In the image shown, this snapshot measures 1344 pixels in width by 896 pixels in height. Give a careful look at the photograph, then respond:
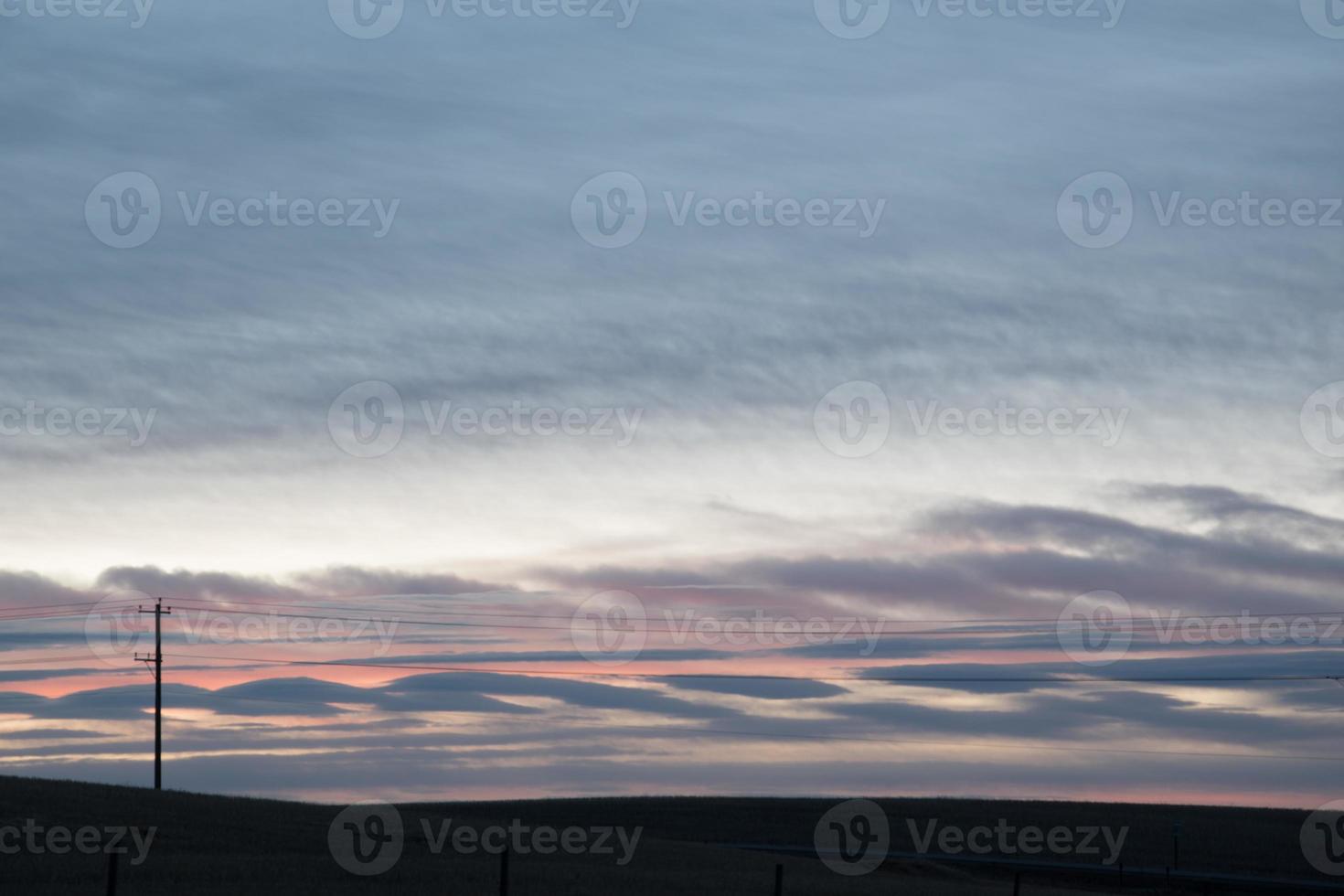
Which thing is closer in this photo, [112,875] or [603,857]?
[112,875]

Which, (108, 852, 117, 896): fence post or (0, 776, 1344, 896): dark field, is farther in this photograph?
(0, 776, 1344, 896): dark field

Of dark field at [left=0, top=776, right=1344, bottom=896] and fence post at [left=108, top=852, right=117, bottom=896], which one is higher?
dark field at [left=0, top=776, right=1344, bottom=896]

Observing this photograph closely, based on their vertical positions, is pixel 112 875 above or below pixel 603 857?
below

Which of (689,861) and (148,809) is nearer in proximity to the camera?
(689,861)

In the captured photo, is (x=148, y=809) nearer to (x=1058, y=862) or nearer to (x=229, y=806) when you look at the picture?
(x=229, y=806)

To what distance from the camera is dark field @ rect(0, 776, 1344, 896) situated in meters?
39.6

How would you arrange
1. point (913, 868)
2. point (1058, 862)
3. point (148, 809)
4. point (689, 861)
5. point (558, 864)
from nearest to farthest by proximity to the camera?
point (558, 864), point (689, 861), point (148, 809), point (913, 868), point (1058, 862)

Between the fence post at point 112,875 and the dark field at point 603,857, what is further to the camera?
the dark field at point 603,857

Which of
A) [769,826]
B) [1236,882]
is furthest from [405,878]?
[769,826]

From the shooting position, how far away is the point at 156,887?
3641 cm

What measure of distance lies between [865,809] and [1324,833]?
111 feet

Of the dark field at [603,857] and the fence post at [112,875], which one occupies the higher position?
the dark field at [603,857]

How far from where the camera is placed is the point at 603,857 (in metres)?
55.9

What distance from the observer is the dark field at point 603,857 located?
39562mm
